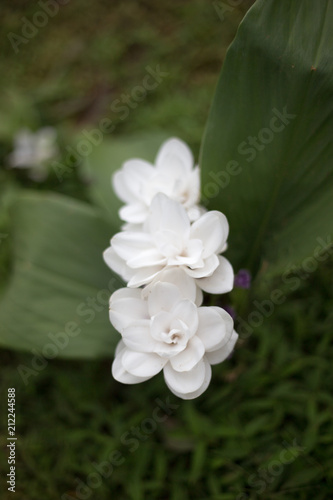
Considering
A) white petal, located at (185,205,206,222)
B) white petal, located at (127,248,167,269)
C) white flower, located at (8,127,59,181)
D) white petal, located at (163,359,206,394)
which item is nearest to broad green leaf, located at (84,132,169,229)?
white flower, located at (8,127,59,181)

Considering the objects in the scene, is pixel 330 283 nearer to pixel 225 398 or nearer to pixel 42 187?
pixel 225 398

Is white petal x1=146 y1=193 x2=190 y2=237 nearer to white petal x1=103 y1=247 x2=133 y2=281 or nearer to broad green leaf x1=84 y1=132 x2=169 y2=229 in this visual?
white petal x1=103 y1=247 x2=133 y2=281

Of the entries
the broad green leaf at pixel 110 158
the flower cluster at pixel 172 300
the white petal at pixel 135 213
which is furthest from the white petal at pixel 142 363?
the broad green leaf at pixel 110 158

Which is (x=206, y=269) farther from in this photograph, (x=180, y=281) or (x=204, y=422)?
(x=204, y=422)

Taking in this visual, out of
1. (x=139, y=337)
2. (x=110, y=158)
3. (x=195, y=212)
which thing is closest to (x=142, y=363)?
(x=139, y=337)

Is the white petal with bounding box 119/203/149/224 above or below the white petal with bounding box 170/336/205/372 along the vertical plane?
above

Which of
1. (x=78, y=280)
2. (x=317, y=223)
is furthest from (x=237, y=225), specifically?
(x=78, y=280)
